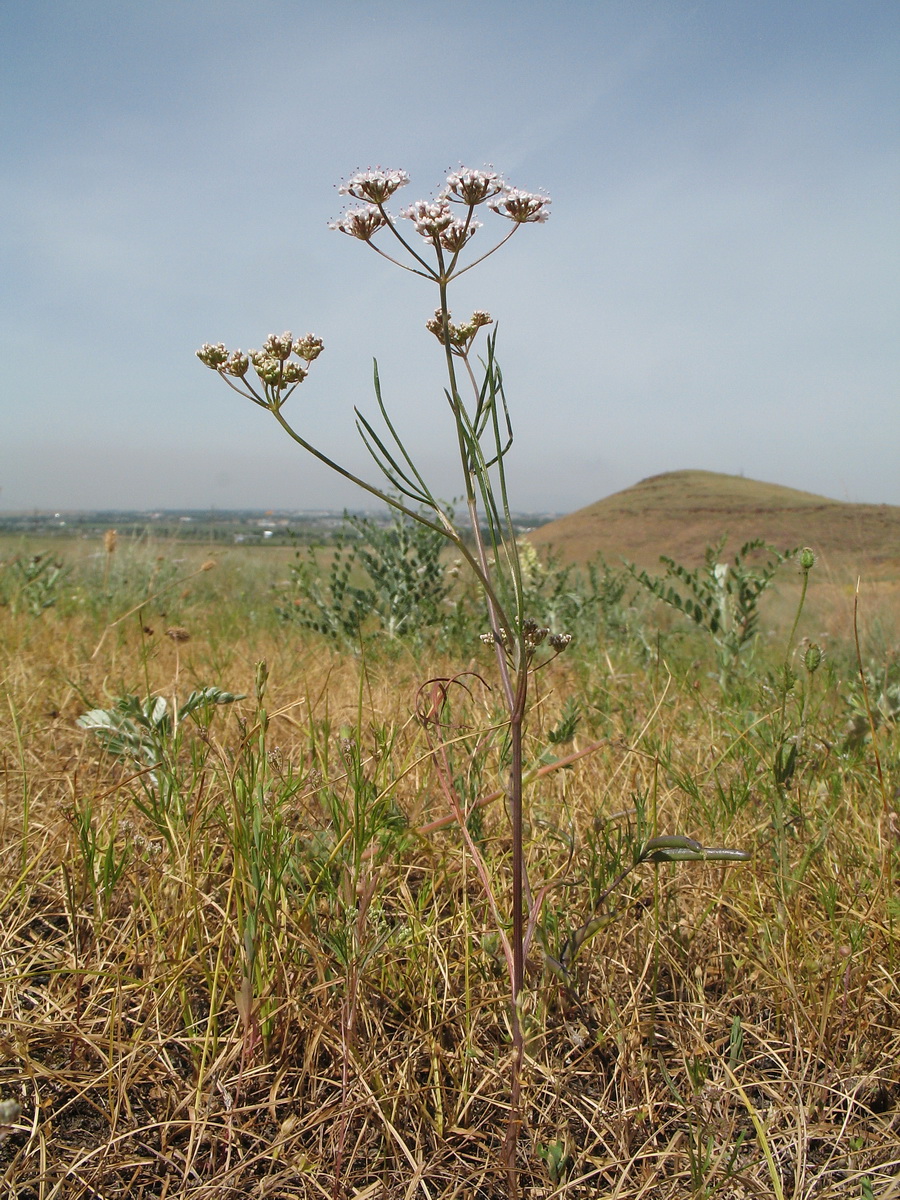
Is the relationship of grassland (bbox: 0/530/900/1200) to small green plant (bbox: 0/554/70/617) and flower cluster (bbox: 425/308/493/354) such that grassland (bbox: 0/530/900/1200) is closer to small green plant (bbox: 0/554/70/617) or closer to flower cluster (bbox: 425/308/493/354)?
flower cluster (bbox: 425/308/493/354)

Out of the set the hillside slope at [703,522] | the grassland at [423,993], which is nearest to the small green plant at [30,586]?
the grassland at [423,993]

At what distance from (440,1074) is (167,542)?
27.4 ft

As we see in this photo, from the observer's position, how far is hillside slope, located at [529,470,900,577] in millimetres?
23766

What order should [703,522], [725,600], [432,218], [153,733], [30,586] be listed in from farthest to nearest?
[703,522]
[30,586]
[725,600]
[153,733]
[432,218]

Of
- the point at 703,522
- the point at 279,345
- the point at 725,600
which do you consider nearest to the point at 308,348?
the point at 279,345

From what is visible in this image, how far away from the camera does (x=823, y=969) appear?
1.58 m

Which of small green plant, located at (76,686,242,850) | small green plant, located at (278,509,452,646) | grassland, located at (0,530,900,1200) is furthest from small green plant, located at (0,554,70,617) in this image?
grassland, located at (0,530,900,1200)

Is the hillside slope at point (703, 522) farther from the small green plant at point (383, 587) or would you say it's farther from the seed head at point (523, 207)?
the seed head at point (523, 207)

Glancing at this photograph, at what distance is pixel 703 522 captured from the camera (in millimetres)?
29328

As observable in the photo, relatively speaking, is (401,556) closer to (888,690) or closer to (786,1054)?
(888,690)

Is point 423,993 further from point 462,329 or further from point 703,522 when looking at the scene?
point 703,522

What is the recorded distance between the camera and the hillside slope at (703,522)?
23.8 meters

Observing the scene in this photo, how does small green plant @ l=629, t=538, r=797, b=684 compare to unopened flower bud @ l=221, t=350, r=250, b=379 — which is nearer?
unopened flower bud @ l=221, t=350, r=250, b=379

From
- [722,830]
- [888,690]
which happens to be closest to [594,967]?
[722,830]
